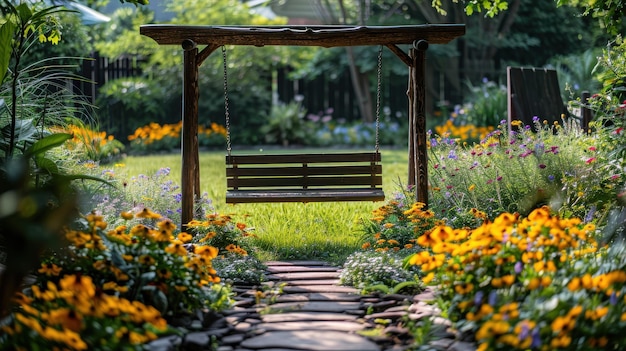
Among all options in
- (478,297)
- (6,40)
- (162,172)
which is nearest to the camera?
(478,297)

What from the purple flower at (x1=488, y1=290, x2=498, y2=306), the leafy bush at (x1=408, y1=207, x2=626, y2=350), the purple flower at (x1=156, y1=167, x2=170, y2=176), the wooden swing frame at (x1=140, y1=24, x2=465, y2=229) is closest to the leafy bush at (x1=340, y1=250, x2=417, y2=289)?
the leafy bush at (x1=408, y1=207, x2=626, y2=350)

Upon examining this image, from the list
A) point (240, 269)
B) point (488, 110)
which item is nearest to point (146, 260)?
point (240, 269)

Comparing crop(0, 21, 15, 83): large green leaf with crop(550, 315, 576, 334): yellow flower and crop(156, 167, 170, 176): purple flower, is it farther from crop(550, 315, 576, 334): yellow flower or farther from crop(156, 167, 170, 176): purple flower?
crop(550, 315, 576, 334): yellow flower

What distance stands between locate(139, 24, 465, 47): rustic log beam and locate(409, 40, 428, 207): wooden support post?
13 cm

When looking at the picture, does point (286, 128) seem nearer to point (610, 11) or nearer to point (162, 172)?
point (162, 172)

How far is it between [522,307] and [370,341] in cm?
85

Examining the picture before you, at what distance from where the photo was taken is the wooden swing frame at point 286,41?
7.36m

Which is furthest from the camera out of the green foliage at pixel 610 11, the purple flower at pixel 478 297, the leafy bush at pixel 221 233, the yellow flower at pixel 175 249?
the green foliage at pixel 610 11

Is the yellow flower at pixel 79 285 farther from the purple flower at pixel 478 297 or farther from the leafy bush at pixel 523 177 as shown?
the leafy bush at pixel 523 177

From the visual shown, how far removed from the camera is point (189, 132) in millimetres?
7480

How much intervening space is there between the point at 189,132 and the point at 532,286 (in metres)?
3.96

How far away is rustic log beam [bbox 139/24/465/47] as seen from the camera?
289 inches

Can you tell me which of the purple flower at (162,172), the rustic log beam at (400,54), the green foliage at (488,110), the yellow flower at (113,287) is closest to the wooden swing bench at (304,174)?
the purple flower at (162,172)

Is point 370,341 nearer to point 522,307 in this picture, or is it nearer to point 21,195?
point 522,307
